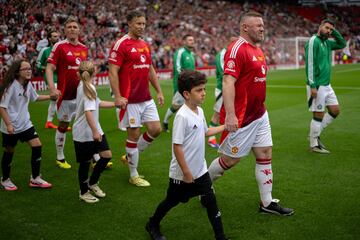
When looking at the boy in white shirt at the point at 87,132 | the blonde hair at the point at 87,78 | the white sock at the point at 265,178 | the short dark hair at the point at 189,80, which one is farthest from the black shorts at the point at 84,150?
the white sock at the point at 265,178

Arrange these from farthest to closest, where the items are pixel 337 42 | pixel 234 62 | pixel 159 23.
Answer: pixel 159 23
pixel 337 42
pixel 234 62

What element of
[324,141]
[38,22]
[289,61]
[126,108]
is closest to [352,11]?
[289,61]

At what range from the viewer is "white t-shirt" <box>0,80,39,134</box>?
5.57m

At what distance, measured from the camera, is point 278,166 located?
6.84 meters

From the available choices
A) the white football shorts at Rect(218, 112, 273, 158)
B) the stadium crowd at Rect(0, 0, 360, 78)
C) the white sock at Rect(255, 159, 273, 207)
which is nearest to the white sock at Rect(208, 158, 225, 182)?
the white football shorts at Rect(218, 112, 273, 158)

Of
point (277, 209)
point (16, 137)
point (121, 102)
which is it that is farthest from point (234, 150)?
point (16, 137)

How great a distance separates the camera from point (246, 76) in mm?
4715

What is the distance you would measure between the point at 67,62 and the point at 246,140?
11.6 feet

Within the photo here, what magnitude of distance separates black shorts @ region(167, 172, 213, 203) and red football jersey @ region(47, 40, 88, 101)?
11.9ft

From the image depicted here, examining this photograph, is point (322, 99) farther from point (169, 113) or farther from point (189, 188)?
point (189, 188)

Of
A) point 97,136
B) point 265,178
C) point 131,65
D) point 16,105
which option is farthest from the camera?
point 131,65

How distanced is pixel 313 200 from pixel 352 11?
191 ft

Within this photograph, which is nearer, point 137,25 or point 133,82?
point 137,25

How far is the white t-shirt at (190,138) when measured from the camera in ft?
12.6
